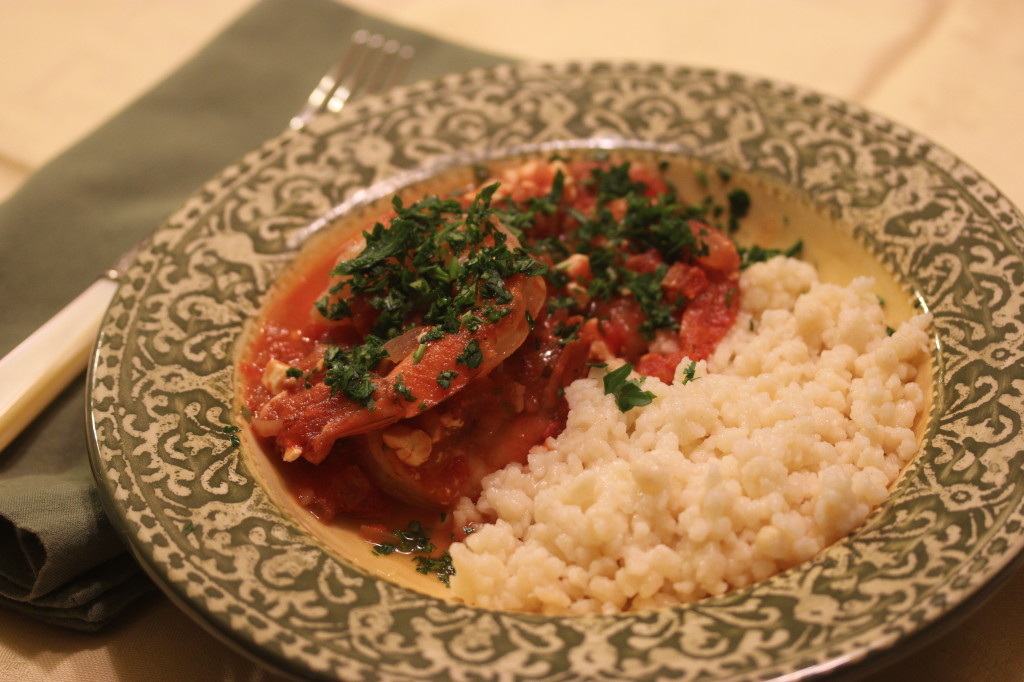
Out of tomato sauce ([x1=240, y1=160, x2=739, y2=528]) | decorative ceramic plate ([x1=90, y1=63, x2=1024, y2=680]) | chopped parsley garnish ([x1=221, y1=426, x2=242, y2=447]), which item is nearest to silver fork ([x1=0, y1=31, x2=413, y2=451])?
decorative ceramic plate ([x1=90, y1=63, x2=1024, y2=680])

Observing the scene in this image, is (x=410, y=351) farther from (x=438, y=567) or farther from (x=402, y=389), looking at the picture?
(x=438, y=567)

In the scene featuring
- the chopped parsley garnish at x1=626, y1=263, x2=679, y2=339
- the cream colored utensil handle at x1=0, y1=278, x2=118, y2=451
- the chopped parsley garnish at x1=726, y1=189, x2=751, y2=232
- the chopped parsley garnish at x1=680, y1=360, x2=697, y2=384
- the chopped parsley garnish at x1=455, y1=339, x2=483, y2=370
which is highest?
the chopped parsley garnish at x1=726, y1=189, x2=751, y2=232

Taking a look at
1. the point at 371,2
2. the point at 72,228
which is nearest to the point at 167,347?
the point at 72,228

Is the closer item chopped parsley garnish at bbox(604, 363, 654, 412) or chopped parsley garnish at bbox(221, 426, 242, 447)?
chopped parsley garnish at bbox(221, 426, 242, 447)

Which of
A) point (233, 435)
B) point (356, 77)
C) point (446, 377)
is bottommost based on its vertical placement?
point (233, 435)

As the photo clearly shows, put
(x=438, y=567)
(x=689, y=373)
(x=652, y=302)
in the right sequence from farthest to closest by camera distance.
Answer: (x=652, y=302), (x=689, y=373), (x=438, y=567)

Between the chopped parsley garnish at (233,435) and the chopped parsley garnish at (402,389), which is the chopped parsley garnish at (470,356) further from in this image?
the chopped parsley garnish at (233,435)

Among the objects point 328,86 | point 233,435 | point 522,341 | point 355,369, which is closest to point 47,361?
point 233,435

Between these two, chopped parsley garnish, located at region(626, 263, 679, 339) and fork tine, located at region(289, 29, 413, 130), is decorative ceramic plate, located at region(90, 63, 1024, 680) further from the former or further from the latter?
chopped parsley garnish, located at region(626, 263, 679, 339)
